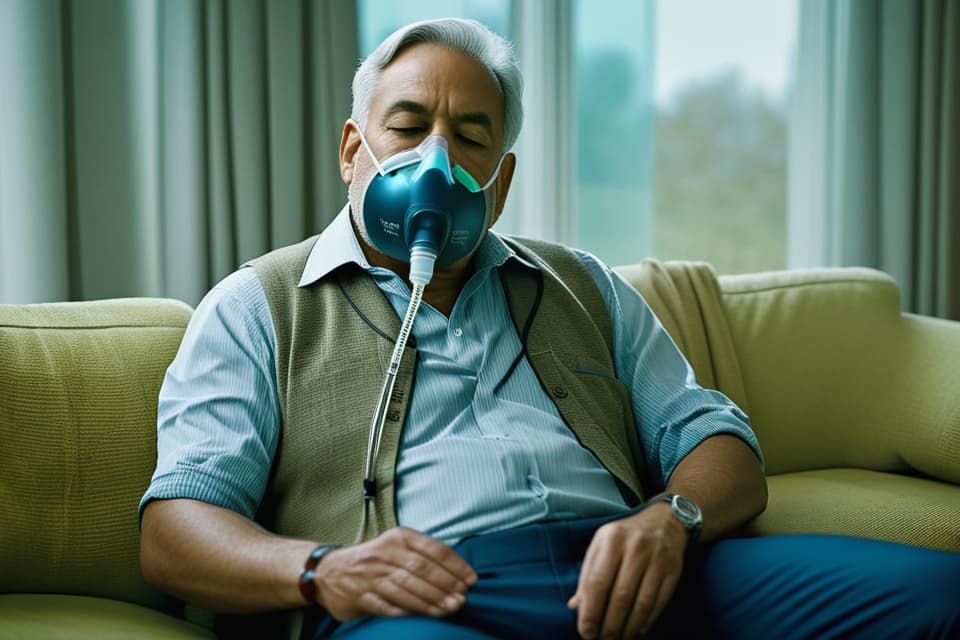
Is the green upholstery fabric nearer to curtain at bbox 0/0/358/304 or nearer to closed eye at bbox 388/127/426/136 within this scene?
closed eye at bbox 388/127/426/136

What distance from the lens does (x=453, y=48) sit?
1479mm

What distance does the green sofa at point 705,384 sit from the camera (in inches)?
52.2

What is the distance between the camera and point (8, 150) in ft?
6.69

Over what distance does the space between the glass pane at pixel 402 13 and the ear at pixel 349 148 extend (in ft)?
3.41

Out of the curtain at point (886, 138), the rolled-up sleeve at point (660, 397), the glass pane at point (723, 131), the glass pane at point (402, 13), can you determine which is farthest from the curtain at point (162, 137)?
the curtain at point (886, 138)

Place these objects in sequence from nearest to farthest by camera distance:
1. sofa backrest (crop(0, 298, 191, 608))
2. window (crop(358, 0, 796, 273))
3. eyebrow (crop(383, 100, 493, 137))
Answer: sofa backrest (crop(0, 298, 191, 608)), eyebrow (crop(383, 100, 493, 137)), window (crop(358, 0, 796, 273))

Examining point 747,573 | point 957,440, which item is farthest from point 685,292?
point 747,573

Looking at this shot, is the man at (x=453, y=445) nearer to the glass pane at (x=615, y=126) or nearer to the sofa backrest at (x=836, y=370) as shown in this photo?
the sofa backrest at (x=836, y=370)

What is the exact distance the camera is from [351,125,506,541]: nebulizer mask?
1302 millimetres

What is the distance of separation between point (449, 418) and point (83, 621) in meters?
0.55

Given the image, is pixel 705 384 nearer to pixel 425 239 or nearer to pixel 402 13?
pixel 425 239

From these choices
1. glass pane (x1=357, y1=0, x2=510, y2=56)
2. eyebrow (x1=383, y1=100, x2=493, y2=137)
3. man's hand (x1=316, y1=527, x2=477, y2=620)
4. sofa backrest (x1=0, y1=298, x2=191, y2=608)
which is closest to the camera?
man's hand (x1=316, y1=527, x2=477, y2=620)

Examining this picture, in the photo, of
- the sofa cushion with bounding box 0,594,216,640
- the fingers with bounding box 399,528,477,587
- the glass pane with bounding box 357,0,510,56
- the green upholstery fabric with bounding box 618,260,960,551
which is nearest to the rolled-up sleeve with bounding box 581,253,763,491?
the green upholstery fabric with bounding box 618,260,960,551

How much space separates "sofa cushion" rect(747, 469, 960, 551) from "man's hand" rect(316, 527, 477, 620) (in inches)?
29.9
